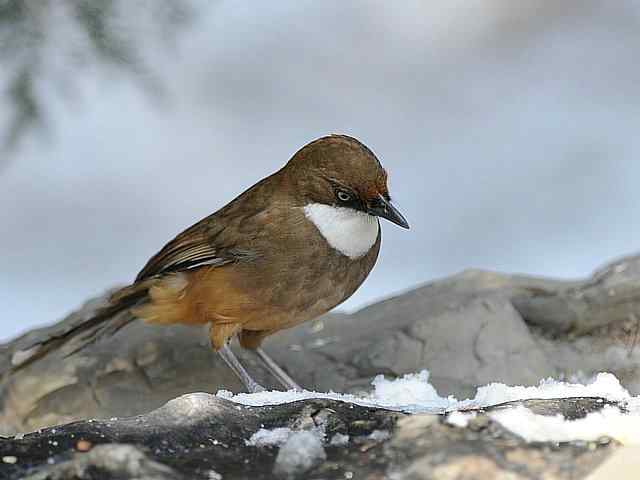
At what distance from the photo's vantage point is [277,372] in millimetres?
4793

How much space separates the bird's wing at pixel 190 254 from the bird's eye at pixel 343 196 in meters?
0.50

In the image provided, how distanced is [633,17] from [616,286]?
3.95 metres

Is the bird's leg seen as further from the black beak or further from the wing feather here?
the black beak

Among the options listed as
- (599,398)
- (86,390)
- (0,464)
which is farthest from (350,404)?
(86,390)

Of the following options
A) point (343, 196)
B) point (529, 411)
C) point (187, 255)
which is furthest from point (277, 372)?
point (529, 411)

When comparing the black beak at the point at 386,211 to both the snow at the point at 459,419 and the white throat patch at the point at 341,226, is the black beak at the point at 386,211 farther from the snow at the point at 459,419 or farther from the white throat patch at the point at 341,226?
the snow at the point at 459,419

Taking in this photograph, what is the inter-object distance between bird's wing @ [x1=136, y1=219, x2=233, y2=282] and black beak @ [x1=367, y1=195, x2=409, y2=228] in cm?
62

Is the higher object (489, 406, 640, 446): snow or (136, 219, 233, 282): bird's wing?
(136, 219, 233, 282): bird's wing

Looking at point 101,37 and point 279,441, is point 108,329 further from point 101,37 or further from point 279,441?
point 279,441

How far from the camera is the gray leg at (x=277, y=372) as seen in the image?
185 inches

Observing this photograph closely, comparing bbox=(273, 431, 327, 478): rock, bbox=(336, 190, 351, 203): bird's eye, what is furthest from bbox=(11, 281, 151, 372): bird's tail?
bbox=(273, 431, 327, 478): rock

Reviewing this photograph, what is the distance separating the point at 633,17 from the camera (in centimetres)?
831

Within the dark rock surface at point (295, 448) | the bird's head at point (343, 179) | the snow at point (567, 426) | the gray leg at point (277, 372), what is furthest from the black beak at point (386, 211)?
the snow at point (567, 426)

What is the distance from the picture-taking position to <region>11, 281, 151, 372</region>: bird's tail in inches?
192
